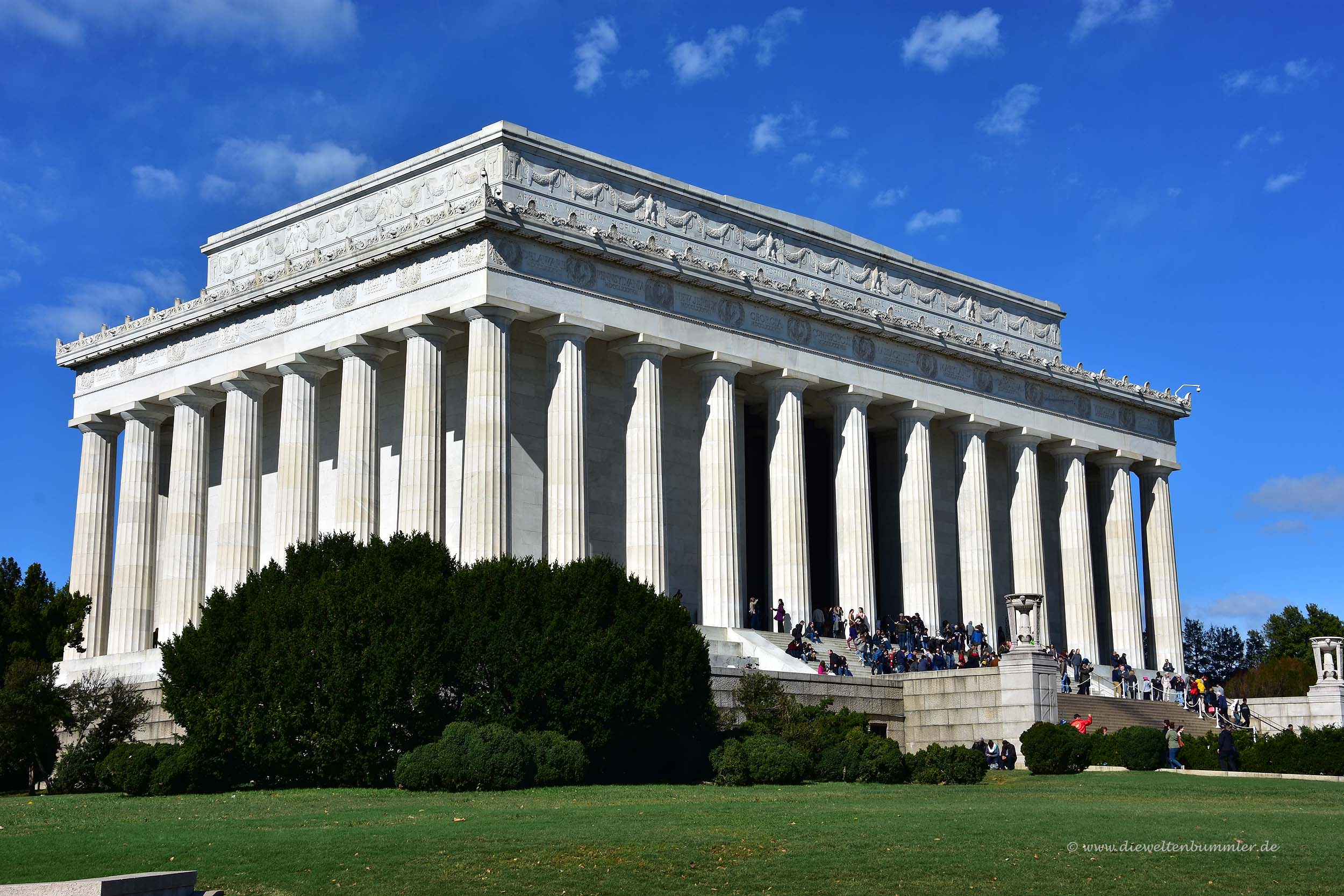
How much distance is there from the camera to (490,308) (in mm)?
52219

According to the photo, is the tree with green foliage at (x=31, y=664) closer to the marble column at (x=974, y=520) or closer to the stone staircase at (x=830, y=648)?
the stone staircase at (x=830, y=648)

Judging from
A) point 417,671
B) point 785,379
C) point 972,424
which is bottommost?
point 417,671

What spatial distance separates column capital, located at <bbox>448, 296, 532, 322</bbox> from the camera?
52.1m

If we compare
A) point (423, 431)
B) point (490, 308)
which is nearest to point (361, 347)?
point (423, 431)

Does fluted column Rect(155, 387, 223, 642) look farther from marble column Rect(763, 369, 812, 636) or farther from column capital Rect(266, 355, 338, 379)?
marble column Rect(763, 369, 812, 636)

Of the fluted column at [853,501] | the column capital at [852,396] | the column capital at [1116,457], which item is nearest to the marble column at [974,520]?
the fluted column at [853,501]

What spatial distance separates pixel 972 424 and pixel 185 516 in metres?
32.4

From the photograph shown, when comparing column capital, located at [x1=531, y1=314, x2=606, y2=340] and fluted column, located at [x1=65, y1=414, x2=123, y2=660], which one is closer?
column capital, located at [x1=531, y1=314, x2=606, y2=340]

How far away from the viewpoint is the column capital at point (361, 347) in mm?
55875

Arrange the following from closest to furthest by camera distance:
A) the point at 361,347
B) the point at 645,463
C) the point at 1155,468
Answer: the point at 361,347 < the point at 645,463 < the point at 1155,468

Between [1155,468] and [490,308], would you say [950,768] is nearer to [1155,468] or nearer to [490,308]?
[490,308]

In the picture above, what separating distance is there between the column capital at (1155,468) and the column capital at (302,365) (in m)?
39.8

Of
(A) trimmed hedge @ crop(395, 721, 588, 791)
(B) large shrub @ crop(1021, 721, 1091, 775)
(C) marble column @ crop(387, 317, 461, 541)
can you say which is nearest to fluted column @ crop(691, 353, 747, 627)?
(C) marble column @ crop(387, 317, 461, 541)

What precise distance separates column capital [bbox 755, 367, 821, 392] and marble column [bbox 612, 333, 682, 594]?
575 centimetres
